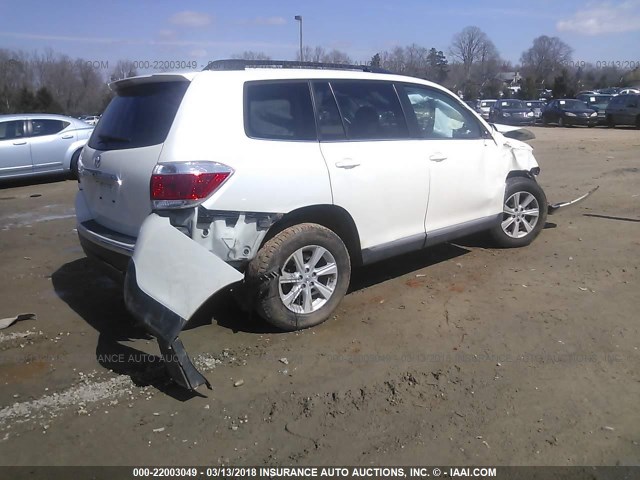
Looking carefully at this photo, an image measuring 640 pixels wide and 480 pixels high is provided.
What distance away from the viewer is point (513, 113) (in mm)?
32875

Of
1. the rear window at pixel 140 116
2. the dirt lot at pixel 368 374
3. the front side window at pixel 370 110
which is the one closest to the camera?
the dirt lot at pixel 368 374

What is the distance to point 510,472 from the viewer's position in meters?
2.86

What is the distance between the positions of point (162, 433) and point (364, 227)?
2.26 metres

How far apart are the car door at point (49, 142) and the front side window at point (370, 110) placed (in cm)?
1058

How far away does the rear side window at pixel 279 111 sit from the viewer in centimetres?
417

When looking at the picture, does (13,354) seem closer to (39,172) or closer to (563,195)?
(563,195)

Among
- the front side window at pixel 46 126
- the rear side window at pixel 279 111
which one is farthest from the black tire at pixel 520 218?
the front side window at pixel 46 126

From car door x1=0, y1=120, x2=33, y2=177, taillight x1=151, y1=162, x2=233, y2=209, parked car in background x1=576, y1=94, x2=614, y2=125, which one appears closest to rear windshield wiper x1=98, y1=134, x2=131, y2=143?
taillight x1=151, y1=162, x2=233, y2=209

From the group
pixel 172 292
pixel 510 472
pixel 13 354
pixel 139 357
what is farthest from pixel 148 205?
pixel 510 472

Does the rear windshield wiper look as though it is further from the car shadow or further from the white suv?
the car shadow

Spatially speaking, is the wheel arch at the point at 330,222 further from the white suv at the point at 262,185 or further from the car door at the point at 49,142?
the car door at the point at 49,142

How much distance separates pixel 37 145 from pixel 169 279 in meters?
11.2

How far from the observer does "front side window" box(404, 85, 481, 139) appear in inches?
207

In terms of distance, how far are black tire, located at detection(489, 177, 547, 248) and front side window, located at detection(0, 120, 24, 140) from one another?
11.3 meters
